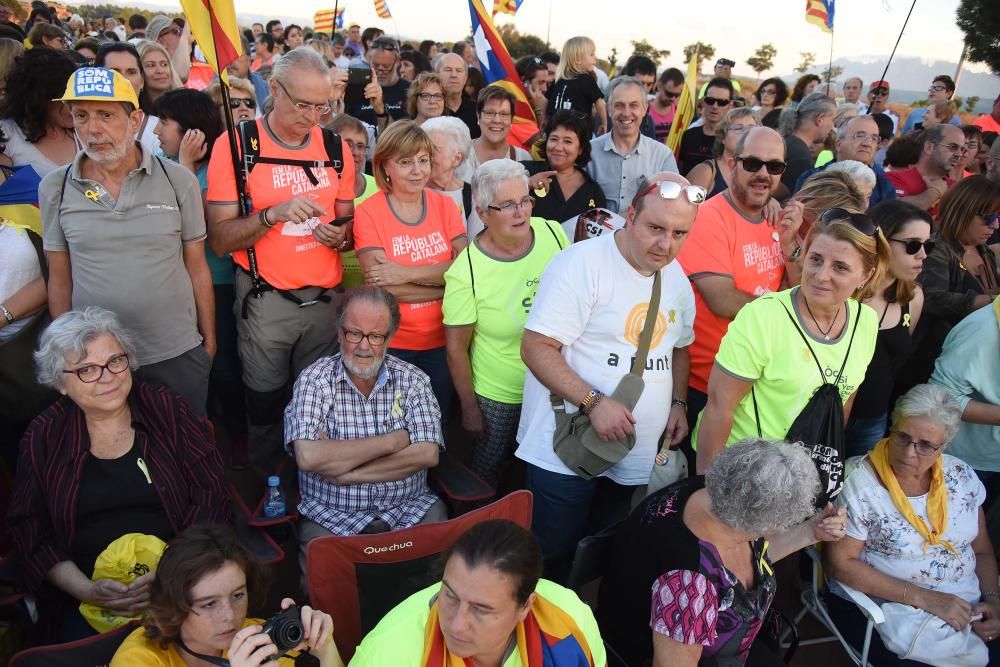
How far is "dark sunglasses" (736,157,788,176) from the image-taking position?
3.04 metres

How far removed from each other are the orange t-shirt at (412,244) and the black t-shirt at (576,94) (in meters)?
2.82

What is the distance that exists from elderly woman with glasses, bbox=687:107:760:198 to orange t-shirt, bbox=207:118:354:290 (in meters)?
2.53

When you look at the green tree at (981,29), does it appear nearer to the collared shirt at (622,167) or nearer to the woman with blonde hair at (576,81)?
the woman with blonde hair at (576,81)

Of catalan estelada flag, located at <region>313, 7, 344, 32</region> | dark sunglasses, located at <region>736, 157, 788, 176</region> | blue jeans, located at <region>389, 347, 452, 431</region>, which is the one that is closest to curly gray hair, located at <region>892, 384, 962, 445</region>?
dark sunglasses, located at <region>736, 157, 788, 176</region>

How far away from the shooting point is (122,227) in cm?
267

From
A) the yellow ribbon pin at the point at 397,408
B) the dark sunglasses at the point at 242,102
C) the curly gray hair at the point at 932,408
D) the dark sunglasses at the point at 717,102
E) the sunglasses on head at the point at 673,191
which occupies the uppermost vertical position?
the dark sunglasses at the point at 717,102

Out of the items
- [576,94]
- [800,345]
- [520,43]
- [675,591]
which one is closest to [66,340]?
[675,591]

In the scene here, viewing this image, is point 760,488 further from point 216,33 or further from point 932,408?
point 216,33

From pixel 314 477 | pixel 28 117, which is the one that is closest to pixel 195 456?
pixel 314 477

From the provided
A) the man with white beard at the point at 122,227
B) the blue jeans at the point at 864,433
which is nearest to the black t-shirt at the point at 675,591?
the blue jeans at the point at 864,433

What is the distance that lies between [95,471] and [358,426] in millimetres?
950

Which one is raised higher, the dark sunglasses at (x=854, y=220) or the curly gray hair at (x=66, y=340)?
the dark sunglasses at (x=854, y=220)

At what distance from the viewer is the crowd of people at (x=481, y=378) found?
1.98m

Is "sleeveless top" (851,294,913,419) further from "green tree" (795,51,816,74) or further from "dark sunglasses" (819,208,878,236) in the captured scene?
"green tree" (795,51,816,74)
